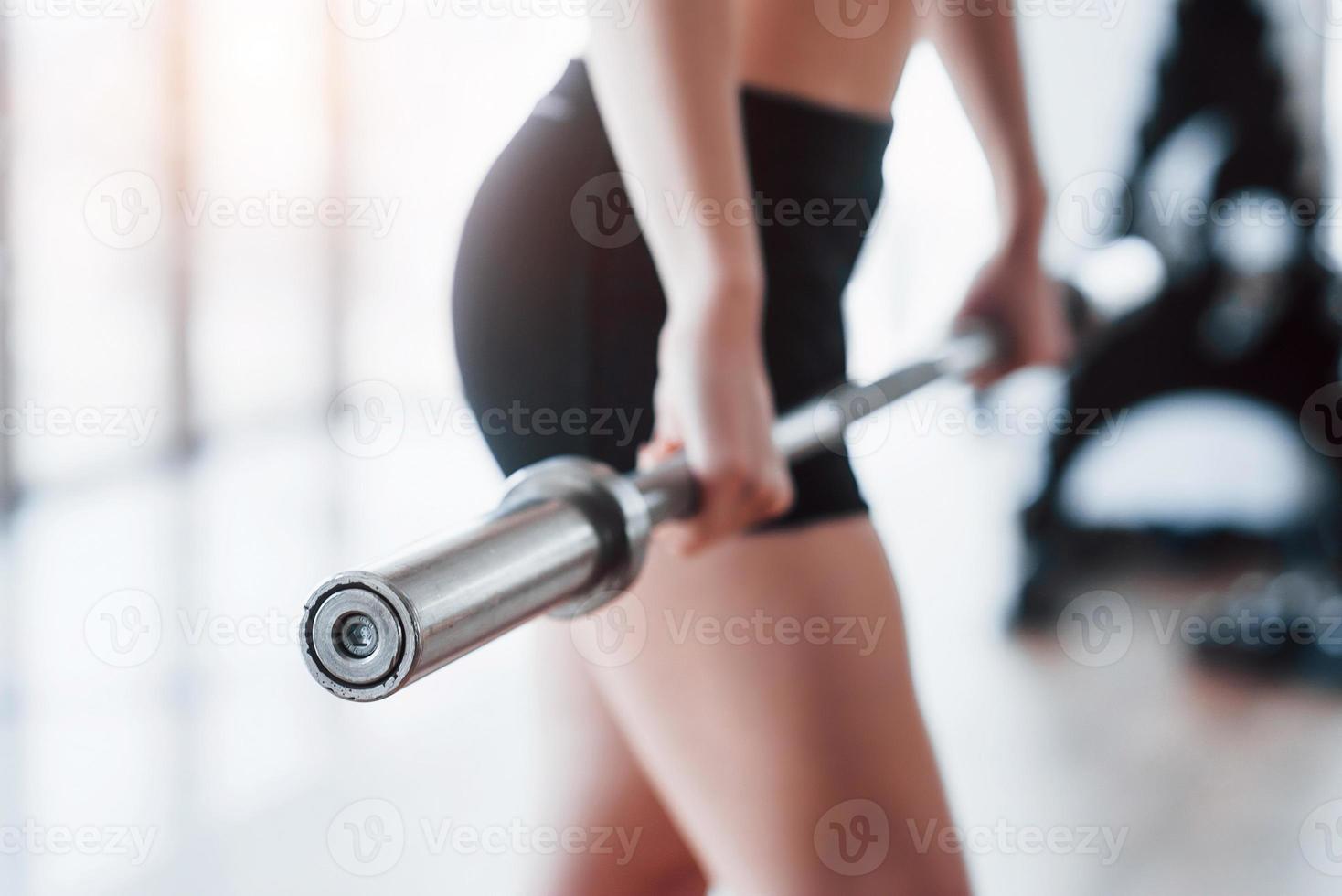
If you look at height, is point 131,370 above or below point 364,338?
above

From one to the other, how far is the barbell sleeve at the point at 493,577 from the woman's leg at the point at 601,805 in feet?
0.65

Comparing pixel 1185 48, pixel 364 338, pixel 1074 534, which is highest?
pixel 364 338

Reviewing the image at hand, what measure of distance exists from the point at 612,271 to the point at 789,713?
25 cm

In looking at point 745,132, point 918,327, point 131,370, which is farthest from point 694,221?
point 131,370

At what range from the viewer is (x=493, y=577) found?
1.27 ft

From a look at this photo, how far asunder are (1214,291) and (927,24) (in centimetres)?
29

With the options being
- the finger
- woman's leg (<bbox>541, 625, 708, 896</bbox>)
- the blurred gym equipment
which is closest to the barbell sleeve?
the finger

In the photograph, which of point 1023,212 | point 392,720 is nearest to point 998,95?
point 1023,212

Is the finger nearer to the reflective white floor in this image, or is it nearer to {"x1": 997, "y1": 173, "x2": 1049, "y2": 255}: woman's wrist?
the reflective white floor

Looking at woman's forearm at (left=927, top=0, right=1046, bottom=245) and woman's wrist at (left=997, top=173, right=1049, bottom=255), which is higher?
woman's forearm at (left=927, top=0, right=1046, bottom=245)

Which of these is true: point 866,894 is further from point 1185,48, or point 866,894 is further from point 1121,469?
point 1185,48

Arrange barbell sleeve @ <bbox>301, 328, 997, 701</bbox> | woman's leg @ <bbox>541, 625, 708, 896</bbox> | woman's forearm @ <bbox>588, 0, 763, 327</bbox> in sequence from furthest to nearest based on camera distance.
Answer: woman's leg @ <bbox>541, 625, 708, 896</bbox> → woman's forearm @ <bbox>588, 0, 763, 327</bbox> → barbell sleeve @ <bbox>301, 328, 997, 701</bbox>

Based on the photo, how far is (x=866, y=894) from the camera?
0.65 metres

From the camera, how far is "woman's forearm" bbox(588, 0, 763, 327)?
61 cm
